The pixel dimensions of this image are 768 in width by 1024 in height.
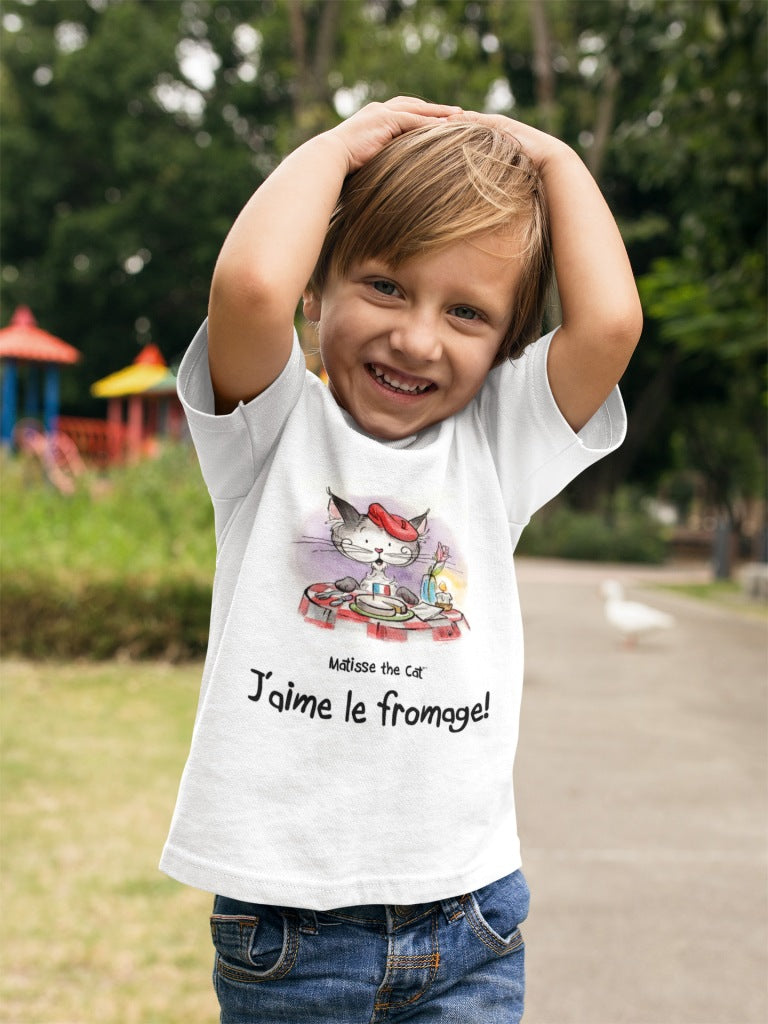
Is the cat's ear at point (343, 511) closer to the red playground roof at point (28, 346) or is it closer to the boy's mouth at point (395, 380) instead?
the boy's mouth at point (395, 380)

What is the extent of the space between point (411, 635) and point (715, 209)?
29.6 feet

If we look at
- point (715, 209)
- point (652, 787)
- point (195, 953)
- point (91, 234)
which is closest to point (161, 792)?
point (195, 953)

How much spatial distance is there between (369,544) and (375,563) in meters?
0.03

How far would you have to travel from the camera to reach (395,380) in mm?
1612

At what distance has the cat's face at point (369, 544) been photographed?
1588mm

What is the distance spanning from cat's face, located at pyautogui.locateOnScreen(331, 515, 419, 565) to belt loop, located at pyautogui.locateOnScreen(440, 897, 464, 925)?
17.9 inches

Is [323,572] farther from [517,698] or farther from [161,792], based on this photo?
[161,792]

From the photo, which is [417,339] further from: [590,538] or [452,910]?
[590,538]

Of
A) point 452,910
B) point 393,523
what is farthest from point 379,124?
point 452,910

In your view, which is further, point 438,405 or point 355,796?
point 438,405

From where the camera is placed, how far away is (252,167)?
27.9 m

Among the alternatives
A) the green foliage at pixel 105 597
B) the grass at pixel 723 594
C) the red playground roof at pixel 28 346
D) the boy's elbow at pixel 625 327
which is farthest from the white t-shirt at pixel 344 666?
the red playground roof at pixel 28 346

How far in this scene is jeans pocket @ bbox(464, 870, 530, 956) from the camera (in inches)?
62.4

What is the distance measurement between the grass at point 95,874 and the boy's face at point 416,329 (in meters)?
1.88
